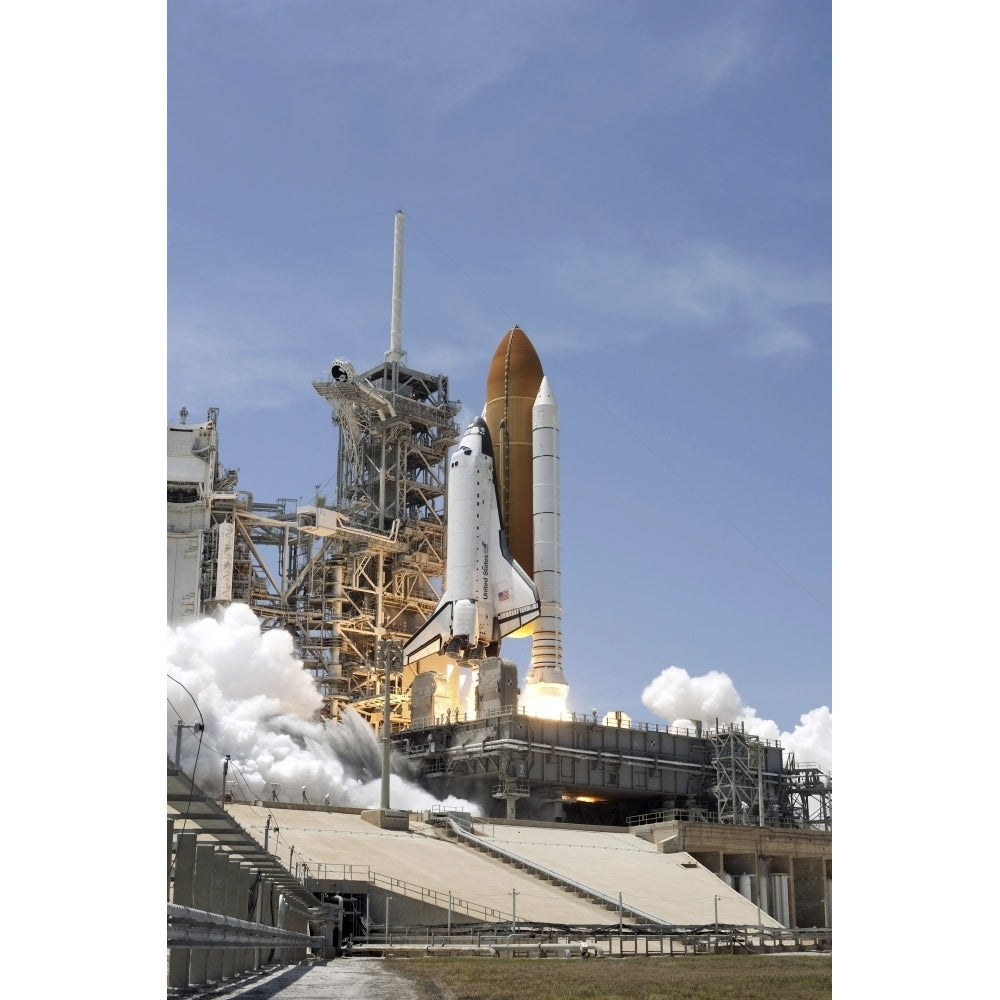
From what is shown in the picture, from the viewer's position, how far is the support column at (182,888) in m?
12.1

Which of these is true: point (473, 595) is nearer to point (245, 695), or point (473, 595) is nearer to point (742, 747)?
point (245, 695)

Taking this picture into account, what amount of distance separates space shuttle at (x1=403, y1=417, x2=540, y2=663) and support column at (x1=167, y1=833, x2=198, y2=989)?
4895cm

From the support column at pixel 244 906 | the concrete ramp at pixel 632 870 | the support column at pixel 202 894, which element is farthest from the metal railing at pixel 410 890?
the support column at pixel 202 894

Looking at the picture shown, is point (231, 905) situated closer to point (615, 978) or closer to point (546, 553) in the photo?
point (615, 978)

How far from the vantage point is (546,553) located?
2562 inches

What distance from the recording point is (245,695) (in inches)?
2436

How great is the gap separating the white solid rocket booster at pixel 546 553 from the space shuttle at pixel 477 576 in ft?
4.98

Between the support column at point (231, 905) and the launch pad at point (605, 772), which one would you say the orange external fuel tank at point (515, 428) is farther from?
the support column at point (231, 905)

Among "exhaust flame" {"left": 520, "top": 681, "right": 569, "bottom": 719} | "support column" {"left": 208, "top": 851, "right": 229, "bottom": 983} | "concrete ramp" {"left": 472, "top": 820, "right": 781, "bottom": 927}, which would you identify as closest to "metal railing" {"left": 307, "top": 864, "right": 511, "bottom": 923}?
"concrete ramp" {"left": 472, "top": 820, "right": 781, "bottom": 927}

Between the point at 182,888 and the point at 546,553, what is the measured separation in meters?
53.1

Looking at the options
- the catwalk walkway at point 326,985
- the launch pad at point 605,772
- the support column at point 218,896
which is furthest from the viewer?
the launch pad at point 605,772

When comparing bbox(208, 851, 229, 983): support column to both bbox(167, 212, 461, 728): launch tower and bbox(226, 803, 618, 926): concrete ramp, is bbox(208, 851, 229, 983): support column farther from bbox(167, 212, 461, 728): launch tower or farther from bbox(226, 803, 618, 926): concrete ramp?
bbox(167, 212, 461, 728): launch tower

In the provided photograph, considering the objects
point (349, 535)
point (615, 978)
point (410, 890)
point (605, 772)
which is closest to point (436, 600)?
point (349, 535)
